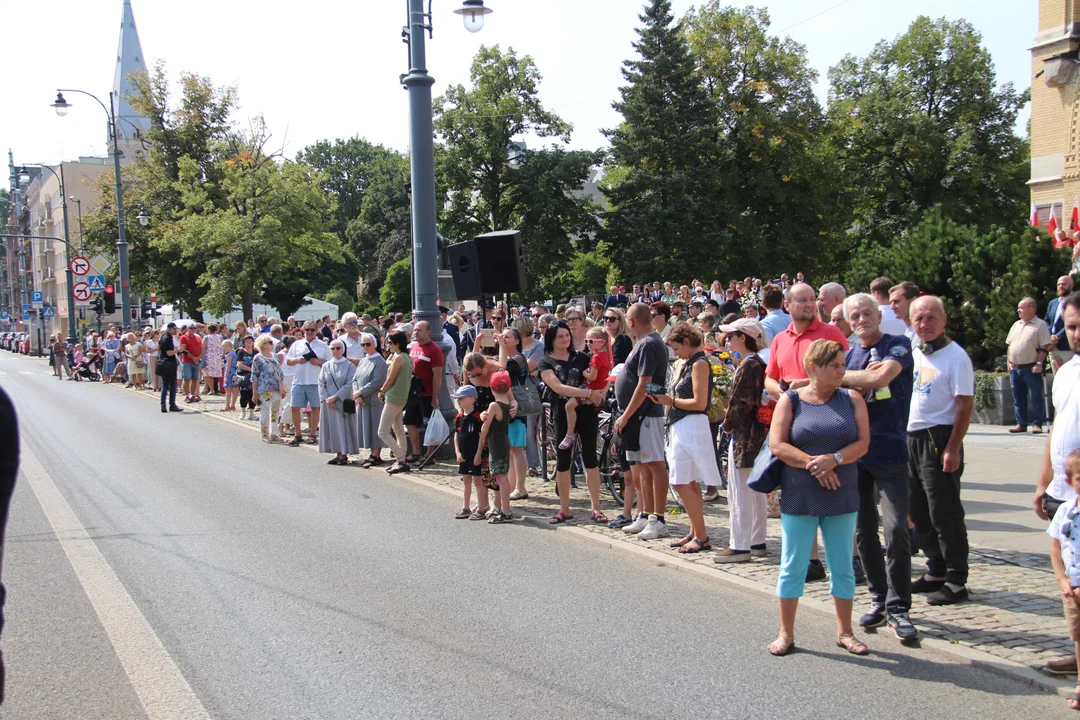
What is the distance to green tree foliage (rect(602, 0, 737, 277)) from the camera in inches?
1708

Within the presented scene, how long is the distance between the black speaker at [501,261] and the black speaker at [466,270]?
0.09 m

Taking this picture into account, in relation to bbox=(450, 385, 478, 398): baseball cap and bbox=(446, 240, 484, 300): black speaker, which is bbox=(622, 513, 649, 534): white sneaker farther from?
bbox=(446, 240, 484, 300): black speaker

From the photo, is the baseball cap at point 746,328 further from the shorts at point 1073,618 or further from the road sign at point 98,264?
the road sign at point 98,264

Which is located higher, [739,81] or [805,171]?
[739,81]

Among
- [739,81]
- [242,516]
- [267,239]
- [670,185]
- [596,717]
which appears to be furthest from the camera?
[739,81]

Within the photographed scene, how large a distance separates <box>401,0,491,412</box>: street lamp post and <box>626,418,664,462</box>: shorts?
509 centimetres

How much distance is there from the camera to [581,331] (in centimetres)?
994

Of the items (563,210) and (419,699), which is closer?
(419,699)

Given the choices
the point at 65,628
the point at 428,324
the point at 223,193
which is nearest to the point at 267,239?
the point at 223,193

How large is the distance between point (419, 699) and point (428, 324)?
727 centimetres

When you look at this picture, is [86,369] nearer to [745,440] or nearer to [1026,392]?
[1026,392]

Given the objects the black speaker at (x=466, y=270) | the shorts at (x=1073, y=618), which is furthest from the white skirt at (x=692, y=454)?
the black speaker at (x=466, y=270)

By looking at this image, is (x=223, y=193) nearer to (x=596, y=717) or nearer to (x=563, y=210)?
(x=563, y=210)

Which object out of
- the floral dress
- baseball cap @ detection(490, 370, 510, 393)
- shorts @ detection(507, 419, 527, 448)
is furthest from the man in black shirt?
baseball cap @ detection(490, 370, 510, 393)
